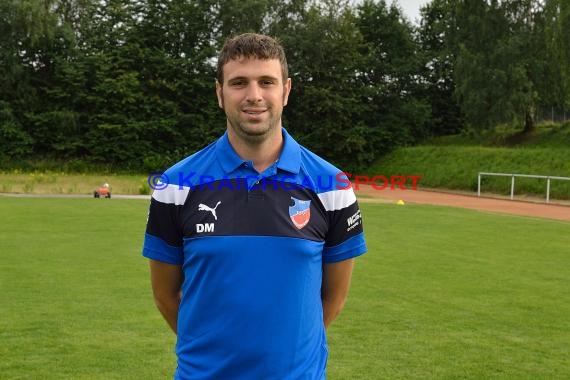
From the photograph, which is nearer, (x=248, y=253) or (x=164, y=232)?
(x=248, y=253)

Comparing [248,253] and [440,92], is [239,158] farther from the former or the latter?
[440,92]

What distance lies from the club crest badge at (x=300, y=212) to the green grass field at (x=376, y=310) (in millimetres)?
3139

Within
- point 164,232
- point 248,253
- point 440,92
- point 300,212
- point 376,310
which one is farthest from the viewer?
point 440,92

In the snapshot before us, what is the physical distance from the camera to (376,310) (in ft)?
23.9

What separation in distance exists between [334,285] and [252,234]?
599mm

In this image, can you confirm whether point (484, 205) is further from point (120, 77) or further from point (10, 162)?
point (10, 162)

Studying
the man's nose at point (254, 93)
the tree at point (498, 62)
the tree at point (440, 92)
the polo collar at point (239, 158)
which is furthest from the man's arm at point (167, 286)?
the tree at point (440, 92)

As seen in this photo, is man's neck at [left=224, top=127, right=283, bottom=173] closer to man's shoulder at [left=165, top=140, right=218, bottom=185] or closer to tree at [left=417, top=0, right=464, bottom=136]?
man's shoulder at [left=165, top=140, right=218, bottom=185]

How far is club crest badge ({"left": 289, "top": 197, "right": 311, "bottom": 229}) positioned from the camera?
238cm

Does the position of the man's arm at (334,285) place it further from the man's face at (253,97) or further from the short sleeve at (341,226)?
the man's face at (253,97)

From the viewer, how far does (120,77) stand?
1633 inches

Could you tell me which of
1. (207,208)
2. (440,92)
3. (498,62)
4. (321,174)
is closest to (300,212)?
(321,174)

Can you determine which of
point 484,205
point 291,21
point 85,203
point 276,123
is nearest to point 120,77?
point 291,21

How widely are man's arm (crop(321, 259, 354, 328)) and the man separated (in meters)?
0.09
